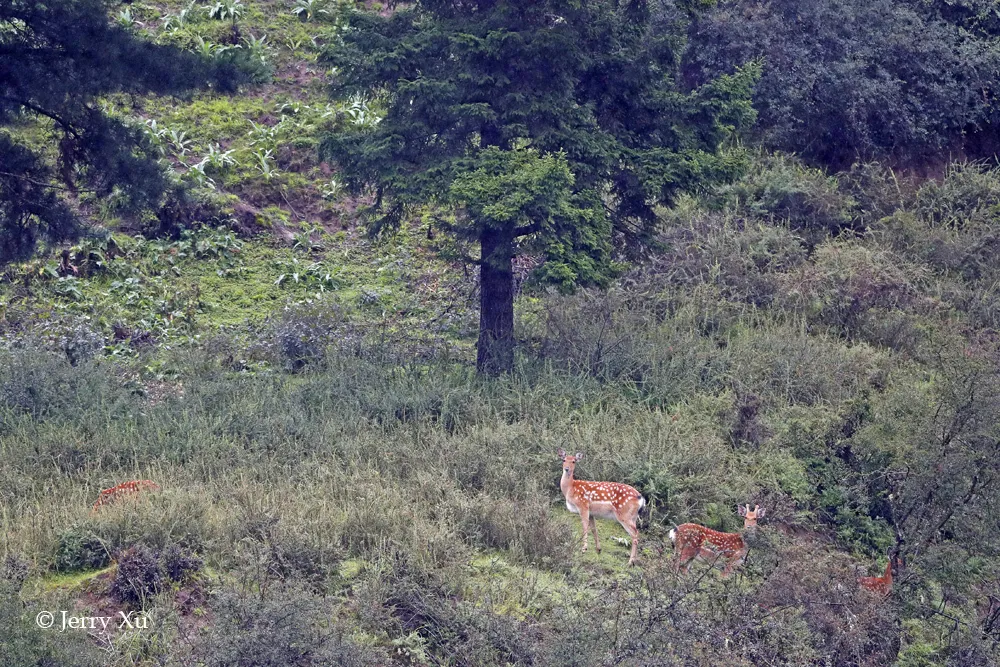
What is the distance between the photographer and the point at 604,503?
28.1ft

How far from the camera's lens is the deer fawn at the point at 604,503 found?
27.9ft

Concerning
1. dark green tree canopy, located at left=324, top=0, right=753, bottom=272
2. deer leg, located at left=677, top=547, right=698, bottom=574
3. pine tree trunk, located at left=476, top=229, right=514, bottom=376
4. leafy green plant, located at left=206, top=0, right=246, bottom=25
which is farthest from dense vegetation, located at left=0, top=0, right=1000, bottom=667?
leafy green plant, located at left=206, top=0, right=246, bottom=25

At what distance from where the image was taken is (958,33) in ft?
58.7

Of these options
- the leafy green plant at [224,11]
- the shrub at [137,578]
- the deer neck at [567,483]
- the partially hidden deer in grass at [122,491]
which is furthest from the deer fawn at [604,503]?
the leafy green plant at [224,11]

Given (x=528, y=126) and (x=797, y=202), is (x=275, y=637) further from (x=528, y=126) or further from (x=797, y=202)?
(x=797, y=202)

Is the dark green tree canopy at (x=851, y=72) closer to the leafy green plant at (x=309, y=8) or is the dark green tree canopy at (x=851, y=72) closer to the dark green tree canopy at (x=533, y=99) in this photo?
the dark green tree canopy at (x=533, y=99)

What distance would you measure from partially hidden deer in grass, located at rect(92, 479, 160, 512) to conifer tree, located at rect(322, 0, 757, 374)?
388cm

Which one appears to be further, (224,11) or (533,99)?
(224,11)

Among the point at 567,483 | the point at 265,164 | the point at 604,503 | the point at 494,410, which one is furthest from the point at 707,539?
the point at 265,164

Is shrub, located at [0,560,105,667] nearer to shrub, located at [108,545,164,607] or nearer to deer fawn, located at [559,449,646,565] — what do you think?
shrub, located at [108,545,164,607]

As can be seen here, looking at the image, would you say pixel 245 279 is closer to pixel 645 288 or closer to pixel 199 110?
pixel 199 110

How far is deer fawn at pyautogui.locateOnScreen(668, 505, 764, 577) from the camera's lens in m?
8.16

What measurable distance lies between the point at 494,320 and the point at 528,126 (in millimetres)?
2233

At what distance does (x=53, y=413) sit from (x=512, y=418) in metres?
4.71
